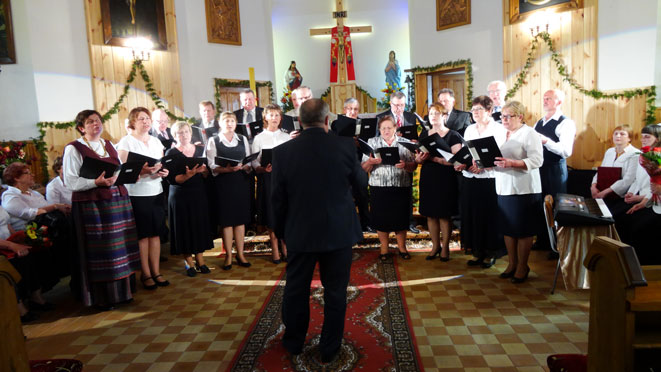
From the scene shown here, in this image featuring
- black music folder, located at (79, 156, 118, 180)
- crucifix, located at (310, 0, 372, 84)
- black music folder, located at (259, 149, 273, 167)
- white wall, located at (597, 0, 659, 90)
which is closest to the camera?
black music folder, located at (79, 156, 118, 180)

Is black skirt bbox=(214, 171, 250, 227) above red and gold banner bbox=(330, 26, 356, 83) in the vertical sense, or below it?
below

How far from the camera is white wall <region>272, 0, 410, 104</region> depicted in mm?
11250

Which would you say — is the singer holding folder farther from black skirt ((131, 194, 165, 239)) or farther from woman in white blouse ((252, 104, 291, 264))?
woman in white blouse ((252, 104, 291, 264))

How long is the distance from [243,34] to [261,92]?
1.27m

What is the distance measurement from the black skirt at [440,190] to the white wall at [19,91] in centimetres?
569

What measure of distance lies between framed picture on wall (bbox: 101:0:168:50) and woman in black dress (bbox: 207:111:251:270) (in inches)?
162

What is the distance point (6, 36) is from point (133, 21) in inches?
76.0

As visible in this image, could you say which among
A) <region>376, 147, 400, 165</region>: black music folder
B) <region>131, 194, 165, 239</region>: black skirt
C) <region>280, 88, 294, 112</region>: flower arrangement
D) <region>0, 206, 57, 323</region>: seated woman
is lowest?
<region>0, 206, 57, 323</region>: seated woman

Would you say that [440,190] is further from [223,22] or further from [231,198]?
[223,22]

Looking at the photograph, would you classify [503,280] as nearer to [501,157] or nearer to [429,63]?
[501,157]

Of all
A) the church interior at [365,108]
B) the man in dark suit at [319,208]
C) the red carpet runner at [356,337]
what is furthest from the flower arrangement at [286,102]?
the man in dark suit at [319,208]

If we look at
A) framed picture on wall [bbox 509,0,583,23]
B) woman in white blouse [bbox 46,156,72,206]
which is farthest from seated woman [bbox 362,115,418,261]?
framed picture on wall [bbox 509,0,583,23]

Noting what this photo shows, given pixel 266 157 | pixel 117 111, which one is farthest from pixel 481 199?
pixel 117 111

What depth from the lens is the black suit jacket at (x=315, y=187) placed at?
2.57m
